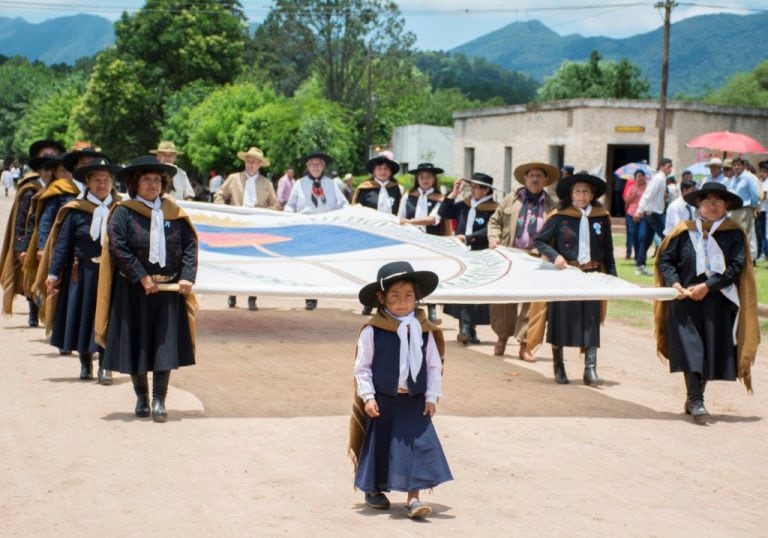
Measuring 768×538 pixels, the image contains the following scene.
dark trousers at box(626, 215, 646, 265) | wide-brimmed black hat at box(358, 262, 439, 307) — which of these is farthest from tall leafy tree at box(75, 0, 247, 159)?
wide-brimmed black hat at box(358, 262, 439, 307)

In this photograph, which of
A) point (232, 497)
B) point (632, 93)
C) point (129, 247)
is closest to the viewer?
point (232, 497)

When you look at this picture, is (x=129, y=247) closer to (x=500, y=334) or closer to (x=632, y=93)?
(x=500, y=334)

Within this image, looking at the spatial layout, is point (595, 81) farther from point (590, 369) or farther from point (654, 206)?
point (590, 369)

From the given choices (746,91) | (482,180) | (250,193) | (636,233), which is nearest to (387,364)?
(482,180)

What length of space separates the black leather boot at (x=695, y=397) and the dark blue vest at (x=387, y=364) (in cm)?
382

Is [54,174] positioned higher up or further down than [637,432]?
higher up

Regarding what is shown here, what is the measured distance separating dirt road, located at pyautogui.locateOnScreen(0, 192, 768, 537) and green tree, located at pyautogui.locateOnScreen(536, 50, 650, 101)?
112 m

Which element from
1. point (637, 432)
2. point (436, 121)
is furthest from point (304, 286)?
point (436, 121)

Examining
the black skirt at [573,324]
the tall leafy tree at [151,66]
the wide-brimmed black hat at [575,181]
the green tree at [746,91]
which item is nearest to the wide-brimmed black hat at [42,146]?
the wide-brimmed black hat at [575,181]

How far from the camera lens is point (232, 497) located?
7.76 meters

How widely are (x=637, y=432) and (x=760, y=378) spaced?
3.60 m

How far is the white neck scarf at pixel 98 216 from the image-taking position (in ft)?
39.2

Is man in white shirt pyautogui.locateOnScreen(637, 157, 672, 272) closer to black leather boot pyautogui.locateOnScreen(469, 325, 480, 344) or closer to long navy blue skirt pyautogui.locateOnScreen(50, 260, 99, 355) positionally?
black leather boot pyautogui.locateOnScreen(469, 325, 480, 344)

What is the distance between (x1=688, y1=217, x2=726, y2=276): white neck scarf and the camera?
10.7 m
